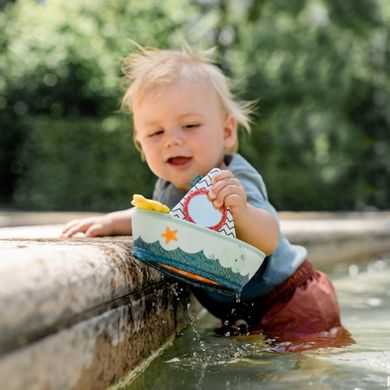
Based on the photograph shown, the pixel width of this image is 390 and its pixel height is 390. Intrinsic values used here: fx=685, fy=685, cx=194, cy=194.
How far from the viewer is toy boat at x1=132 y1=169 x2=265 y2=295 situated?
1.95 metres

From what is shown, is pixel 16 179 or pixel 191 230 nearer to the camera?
pixel 191 230

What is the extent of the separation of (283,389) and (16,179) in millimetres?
14717

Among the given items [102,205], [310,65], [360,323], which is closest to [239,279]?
[360,323]

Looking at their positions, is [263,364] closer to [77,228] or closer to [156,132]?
[156,132]

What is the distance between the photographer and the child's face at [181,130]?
2.61 metres

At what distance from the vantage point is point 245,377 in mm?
1957

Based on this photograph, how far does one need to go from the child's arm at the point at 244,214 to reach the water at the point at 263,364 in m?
0.37

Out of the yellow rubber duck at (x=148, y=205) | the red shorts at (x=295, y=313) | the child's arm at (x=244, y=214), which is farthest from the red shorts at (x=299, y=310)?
the yellow rubber duck at (x=148, y=205)

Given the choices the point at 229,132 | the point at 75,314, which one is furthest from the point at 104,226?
the point at 75,314

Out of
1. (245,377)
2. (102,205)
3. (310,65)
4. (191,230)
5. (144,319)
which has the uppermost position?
(310,65)

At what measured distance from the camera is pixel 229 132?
2.92 meters

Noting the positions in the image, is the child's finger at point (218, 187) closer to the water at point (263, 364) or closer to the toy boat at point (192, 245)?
the toy boat at point (192, 245)

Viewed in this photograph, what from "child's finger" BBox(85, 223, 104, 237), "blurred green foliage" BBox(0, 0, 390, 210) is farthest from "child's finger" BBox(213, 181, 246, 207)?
"blurred green foliage" BBox(0, 0, 390, 210)

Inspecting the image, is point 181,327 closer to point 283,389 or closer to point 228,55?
point 283,389
